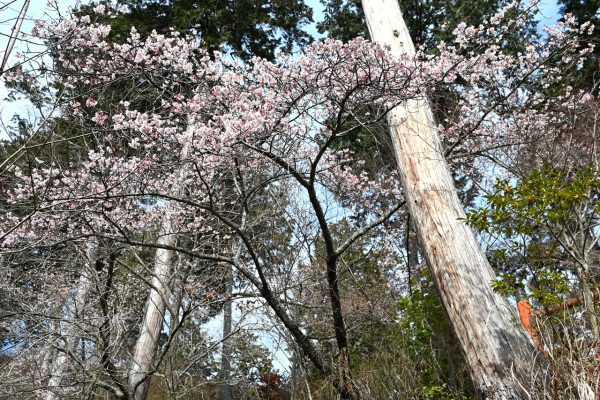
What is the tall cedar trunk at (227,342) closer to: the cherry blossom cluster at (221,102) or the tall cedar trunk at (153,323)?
the tall cedar trunk at (153,323)

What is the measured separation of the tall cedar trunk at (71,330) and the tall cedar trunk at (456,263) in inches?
118

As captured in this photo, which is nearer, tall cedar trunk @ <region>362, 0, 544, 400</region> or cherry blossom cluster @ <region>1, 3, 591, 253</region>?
tall cedar trunk @ <region>362, 0, 544, 400</region>

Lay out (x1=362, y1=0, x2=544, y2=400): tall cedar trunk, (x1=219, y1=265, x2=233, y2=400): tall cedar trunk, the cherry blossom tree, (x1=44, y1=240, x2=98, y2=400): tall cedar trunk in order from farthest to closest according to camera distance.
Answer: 1. (x1=219, y1=265, x2=233, y2=400): tall cedar trunk
2. (x1=44, y1=240, x2=98, y2=400): tall cedar trunk
3. the cherry blossom tree
4. (x1=362, y1=0, x2=544, y2=400): tall cedar trunk

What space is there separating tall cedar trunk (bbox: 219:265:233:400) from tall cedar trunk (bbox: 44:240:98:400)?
5.13 ft

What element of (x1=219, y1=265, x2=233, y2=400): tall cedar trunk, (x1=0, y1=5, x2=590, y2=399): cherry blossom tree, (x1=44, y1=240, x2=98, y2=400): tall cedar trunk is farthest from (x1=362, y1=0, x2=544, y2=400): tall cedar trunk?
(x1=44, y1=240, x2=98, y2=400): tall cedar trunk

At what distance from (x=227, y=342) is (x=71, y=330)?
90.7 inches

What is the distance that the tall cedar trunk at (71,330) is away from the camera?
4.46m

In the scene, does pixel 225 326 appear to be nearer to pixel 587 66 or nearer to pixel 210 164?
pixel 210 164

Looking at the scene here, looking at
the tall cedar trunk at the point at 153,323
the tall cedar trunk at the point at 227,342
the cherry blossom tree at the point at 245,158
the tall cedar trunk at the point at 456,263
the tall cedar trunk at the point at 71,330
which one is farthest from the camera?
the tall cedar trunk at the point at 227,342

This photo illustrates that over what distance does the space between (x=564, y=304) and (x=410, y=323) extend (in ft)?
8.64

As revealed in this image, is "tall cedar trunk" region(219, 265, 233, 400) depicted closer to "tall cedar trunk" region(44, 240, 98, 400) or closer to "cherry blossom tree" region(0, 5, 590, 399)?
"cherry blossom tree" region(0, 5, 590, 399)

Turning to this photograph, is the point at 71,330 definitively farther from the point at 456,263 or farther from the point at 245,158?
the point at 456,263

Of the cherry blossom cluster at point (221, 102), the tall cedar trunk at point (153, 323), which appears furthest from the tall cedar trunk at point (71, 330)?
the tall cedar trunk at point (153, 323)

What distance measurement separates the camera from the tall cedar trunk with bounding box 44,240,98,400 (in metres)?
4.46
